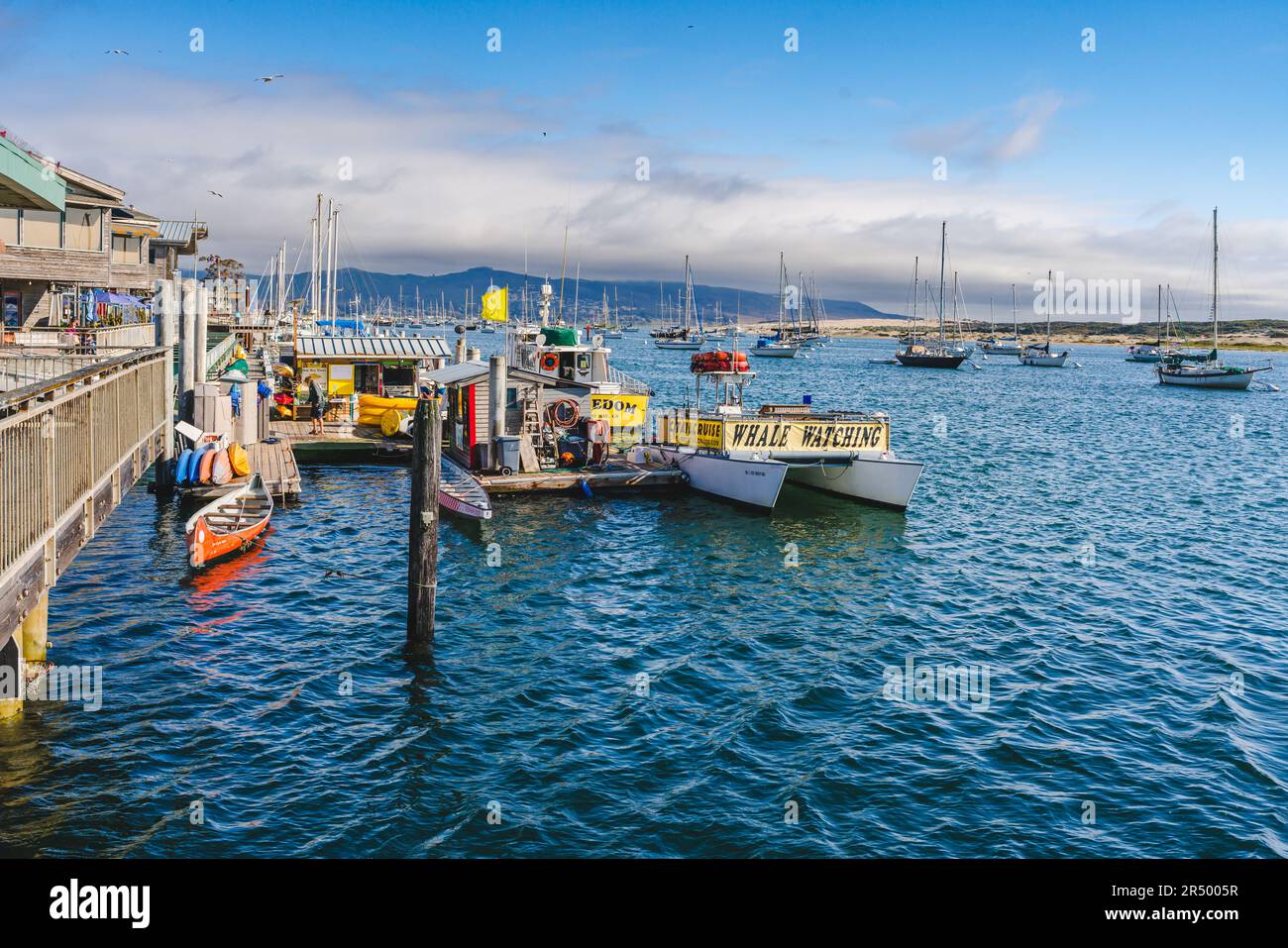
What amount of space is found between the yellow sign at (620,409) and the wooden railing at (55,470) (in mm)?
21403

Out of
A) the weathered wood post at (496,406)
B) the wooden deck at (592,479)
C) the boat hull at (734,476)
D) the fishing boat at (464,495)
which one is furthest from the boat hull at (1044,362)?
the fishing boat at (464,495)

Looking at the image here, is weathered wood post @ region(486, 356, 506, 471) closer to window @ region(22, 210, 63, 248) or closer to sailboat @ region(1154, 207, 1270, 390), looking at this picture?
window @ region(22, 210, 63, 248)

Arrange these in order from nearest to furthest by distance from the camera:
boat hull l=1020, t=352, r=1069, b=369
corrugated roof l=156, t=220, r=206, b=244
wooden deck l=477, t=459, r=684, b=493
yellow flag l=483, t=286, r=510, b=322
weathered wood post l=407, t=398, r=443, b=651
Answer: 1. weathered wood post l=407, t=398, r=443, b=651
2. wooden deck l=477, t=459, r=684, b=493
3. yellow flag l=483, t=286, r=510, b=322
4. corrugated roof l=156, t=220, r=206, b=244
5. boat hull l=1020, t=352, r=1069, b=369

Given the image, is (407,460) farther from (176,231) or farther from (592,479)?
(176,231)

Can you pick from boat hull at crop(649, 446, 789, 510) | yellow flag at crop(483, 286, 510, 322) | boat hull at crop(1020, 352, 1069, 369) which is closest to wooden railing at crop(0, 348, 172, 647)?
boat hull at crop(649, 446, 789, 510)

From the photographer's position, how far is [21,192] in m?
14.2

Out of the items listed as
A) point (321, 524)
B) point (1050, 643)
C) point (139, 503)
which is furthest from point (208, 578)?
point (1050, 643)

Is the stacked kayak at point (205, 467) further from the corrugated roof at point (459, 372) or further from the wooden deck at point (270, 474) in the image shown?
the corrugated roof at point (459, 372)

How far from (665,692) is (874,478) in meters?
17.2

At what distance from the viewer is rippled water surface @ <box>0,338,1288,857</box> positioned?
40.2 feet

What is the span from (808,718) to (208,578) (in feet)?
44.9

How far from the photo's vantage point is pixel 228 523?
80.7 ft

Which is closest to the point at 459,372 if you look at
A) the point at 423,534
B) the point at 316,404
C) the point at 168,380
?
the point at 316,404

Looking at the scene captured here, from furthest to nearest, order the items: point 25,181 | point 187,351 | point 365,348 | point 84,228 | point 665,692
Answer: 1. point 365,348
2. point 84,228
3. point 187,351
4. point 665,692
5. point 25,181
